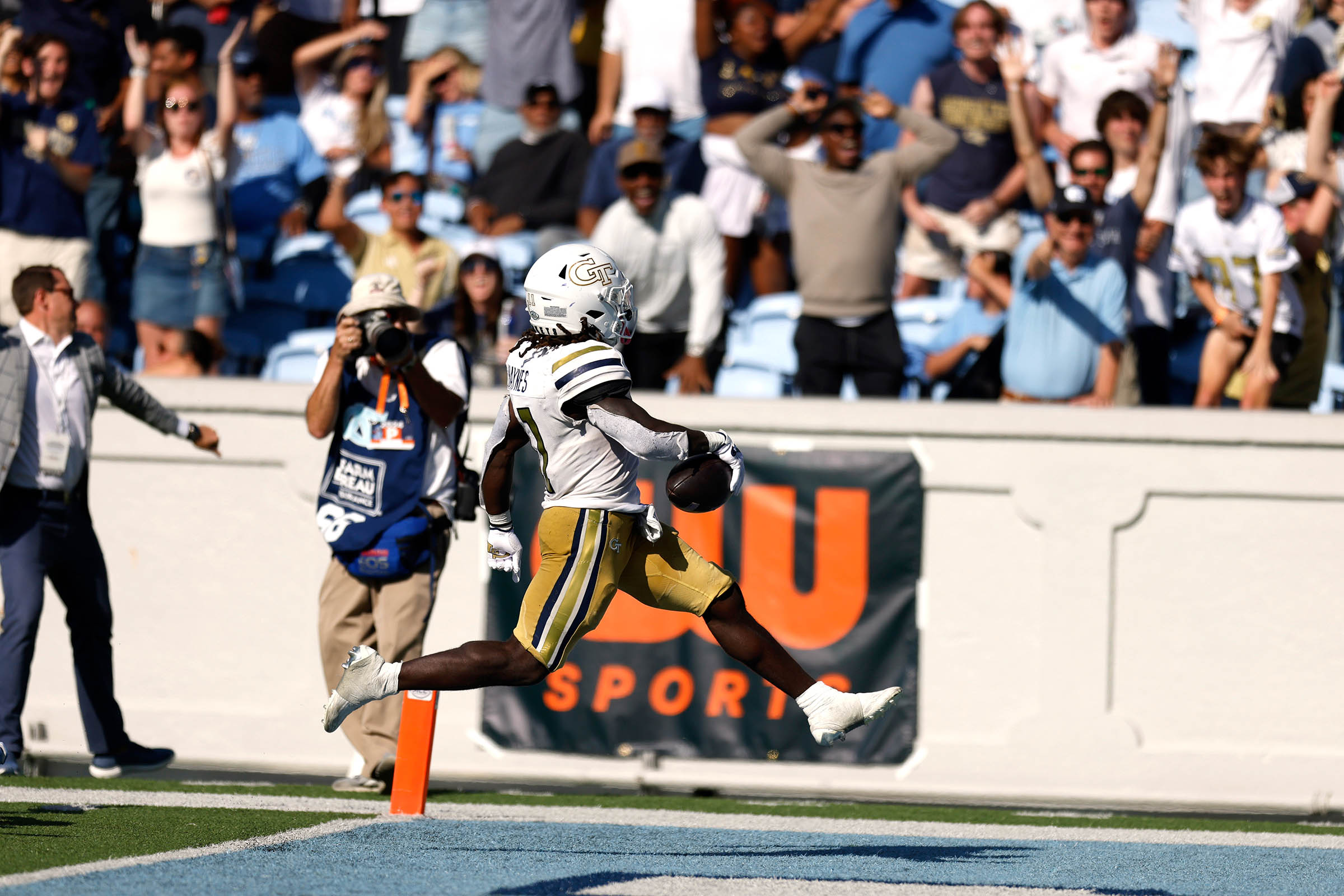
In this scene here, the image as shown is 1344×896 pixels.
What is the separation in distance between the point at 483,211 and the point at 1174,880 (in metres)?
6.98

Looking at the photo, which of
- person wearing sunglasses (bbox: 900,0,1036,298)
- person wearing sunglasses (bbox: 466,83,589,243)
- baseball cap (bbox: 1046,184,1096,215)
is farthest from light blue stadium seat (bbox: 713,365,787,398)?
baseball cap (bbox: 1046,184,1096,215)

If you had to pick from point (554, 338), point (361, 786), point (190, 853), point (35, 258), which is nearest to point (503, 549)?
point (554, 338)

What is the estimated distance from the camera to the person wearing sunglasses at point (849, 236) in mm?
9312

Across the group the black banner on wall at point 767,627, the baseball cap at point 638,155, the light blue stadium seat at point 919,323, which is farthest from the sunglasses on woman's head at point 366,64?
the black banner on wall at point 767,627

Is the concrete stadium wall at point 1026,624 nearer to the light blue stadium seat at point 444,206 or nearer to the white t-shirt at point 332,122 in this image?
the light blue stadium seat at point 444,206

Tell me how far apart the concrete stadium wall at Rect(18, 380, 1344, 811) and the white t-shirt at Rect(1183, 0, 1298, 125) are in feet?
10.2

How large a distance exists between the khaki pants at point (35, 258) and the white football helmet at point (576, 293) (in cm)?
578

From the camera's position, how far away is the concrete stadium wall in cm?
813

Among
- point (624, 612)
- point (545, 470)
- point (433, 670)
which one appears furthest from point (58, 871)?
point (624, 612)

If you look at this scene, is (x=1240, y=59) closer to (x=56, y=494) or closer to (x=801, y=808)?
(x=801, y=808)

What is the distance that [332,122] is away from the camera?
1207 cm

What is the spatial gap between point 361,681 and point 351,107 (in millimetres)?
7412

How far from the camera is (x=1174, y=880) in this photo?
17.4 ft

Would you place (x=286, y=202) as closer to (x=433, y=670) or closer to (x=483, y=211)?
(x=483, y=211)
